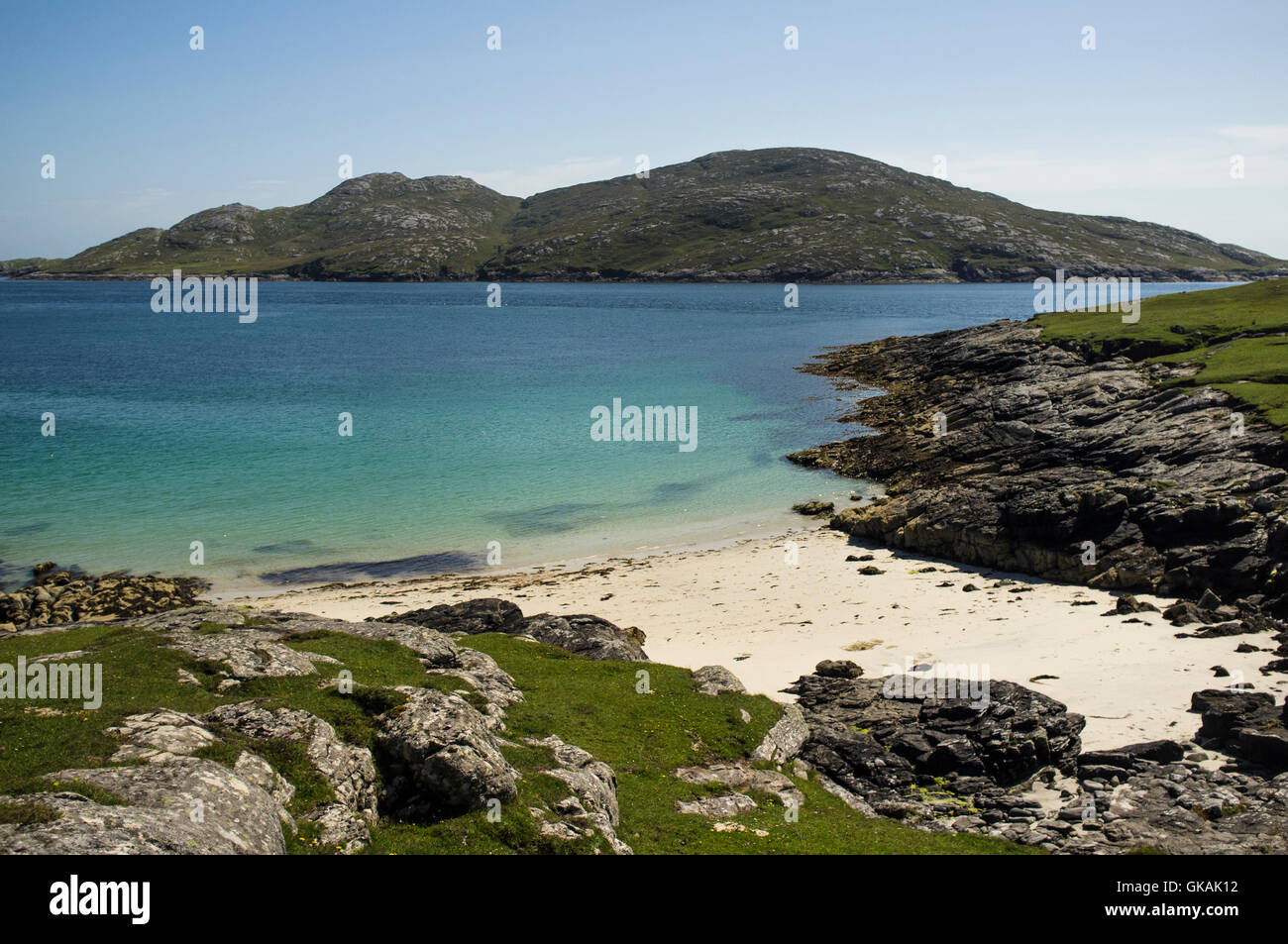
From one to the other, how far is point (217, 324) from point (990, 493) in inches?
7469

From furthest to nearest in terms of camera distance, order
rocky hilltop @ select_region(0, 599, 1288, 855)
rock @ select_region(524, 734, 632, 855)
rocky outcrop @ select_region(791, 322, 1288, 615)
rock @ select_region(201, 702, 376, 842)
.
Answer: rocky outcrop @ select_region(791, 322, 1288, 615) < rock @ select_region(524, 734, 632, 855) < rock @ select_region(201, 702, 376, 842) < rocky hilltop @ select_region(0, 599, 1288, 855)

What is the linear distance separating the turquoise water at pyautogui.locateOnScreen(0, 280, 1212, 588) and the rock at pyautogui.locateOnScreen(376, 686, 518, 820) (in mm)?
29247

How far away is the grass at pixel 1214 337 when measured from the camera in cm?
5091

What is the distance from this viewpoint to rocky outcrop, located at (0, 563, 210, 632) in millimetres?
36844

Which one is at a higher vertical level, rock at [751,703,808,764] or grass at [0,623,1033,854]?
grass at [0,623,1033,854]

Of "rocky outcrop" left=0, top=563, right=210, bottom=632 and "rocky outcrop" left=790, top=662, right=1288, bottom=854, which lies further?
"rocky outcrop" left=0, top=563, right=210, bottom=632

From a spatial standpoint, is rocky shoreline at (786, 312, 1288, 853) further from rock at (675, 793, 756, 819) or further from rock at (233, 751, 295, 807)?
rock at (233, 751, 295, 807)

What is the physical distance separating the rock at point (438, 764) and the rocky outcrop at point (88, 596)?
2611cm

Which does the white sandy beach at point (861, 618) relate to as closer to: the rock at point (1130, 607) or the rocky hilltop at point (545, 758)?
the rock at point (1130, 607)

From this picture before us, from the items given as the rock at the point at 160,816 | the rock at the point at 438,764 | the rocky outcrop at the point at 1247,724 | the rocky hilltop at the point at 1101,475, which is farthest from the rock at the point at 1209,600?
the rock at the point at 160,816

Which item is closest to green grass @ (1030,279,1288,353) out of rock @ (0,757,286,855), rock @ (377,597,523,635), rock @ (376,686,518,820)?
rock @ (377,597,523,635)

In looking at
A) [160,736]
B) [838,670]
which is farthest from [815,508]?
[160,736]
